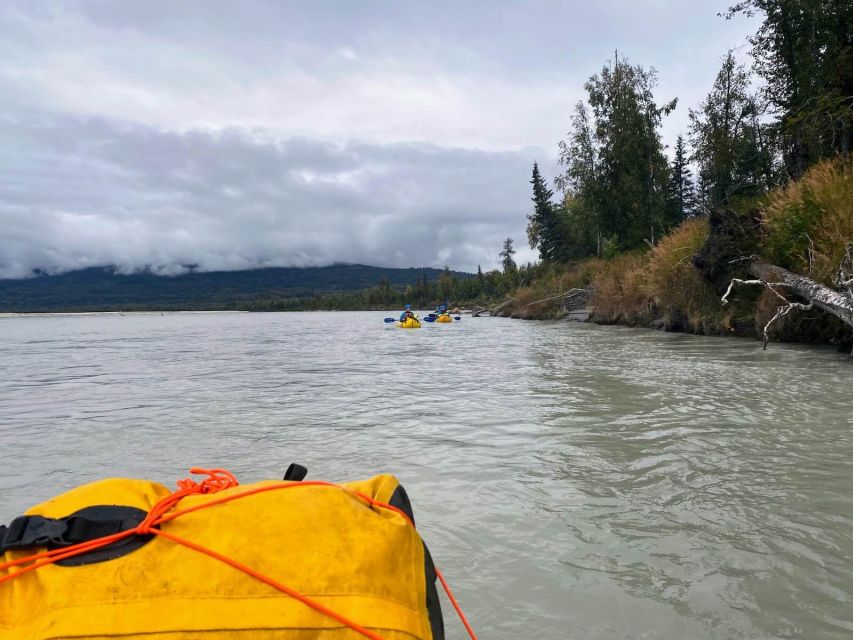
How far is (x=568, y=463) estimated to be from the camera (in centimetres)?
472

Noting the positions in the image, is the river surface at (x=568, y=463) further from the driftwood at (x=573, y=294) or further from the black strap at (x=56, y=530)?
the driftwood at (x=573, y=294)

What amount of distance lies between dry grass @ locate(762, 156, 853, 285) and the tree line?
17.2ft

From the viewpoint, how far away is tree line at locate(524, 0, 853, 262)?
19.0 metres

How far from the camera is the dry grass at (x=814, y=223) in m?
11.4

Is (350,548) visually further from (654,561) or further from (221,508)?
(654,561)

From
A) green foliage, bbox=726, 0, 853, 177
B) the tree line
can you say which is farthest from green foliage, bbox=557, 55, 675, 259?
green foliage, bbox=726, 0, 853, 177

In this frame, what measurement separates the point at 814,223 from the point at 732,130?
2354cm

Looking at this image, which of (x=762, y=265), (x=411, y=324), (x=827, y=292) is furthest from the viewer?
(x=411, y=324)

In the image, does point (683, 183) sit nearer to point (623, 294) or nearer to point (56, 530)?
point (623, 294)

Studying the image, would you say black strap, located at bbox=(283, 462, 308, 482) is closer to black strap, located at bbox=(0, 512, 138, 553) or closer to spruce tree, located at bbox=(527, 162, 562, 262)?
black strap, located at bbox=(0, 512, 138, 553)

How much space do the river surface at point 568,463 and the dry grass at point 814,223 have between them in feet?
6.94

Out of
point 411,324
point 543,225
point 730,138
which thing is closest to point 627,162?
point 730,138

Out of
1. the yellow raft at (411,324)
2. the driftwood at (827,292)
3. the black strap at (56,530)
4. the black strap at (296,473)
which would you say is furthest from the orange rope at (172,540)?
the yellow raft at (411,324)

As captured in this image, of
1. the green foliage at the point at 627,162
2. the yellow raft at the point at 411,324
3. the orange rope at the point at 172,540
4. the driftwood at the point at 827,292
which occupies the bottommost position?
the yellow raft at the point at 411,324
